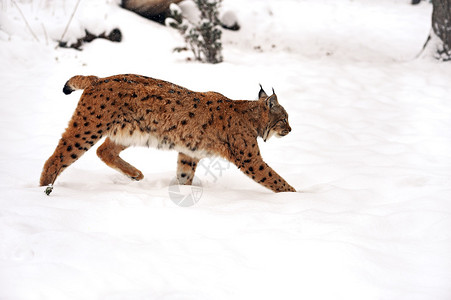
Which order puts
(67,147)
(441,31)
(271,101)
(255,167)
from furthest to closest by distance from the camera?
1. (441,31)
2. (271,101)
3. (255,167)
4. (67,147)

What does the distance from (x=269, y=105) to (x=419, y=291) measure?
2.31m

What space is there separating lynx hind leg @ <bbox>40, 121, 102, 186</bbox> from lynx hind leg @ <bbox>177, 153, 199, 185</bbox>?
37.2 inches

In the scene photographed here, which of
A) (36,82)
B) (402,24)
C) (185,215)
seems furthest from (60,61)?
(402,24)

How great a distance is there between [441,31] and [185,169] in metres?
6.73

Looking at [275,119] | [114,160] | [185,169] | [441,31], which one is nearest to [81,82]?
[114,160]

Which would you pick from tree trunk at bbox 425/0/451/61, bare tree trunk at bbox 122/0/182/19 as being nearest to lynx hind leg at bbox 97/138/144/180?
bare tree trunk at bbox 122/0/182/19

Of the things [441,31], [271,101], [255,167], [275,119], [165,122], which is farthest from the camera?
[441,31]

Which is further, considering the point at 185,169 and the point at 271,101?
the point at 185,169

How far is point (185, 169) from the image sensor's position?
450 centimetres

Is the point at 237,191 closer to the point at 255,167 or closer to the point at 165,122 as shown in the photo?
the point at 255,167

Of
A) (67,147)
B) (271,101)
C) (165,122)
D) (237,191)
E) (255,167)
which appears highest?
(271,101)

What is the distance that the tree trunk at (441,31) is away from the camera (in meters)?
8.40

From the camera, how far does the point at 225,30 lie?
11.3 m

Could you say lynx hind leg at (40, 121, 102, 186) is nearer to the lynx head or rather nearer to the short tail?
the short tail
